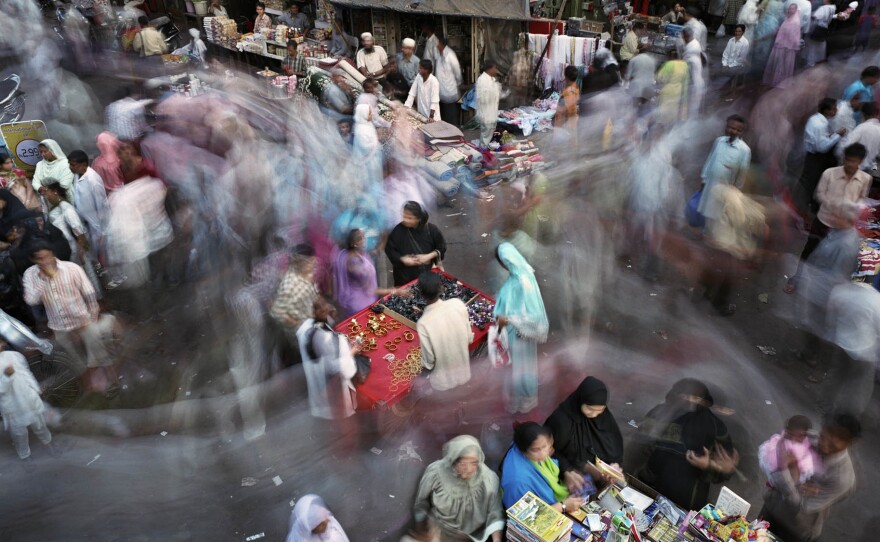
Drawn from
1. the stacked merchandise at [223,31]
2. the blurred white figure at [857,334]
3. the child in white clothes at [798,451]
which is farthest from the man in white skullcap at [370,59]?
the child in white clothes at [798,451]

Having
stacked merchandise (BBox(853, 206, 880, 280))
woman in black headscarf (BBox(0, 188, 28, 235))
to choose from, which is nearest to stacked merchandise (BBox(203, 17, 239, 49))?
woman in black headscarf (BBox(0, 188, 28, 235))

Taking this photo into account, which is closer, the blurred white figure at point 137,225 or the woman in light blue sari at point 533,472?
the woman in light blue sari at point 533,472

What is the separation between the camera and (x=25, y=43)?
48.3 feet

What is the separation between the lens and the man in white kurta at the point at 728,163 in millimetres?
6918

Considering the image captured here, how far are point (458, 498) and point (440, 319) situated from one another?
1376 millimetres

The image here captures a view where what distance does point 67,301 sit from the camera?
5648mm

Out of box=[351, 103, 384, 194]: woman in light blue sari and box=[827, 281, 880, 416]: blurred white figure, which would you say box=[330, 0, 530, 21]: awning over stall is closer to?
box=[351, 103, 384, 194]: woman in light blue sari

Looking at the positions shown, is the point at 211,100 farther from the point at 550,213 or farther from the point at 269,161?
the point at 550,213

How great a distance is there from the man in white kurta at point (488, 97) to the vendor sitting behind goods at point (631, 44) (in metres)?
4.20

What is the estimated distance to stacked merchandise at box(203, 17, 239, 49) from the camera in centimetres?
1502

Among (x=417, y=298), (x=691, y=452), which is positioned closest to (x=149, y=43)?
(x=417, y=298)

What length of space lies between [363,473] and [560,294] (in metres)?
3.13

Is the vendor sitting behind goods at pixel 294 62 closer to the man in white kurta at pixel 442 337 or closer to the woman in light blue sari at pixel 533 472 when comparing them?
the man in white kurta at pixel 442 337

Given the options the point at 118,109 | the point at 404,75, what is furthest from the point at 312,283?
the point at 404,75
